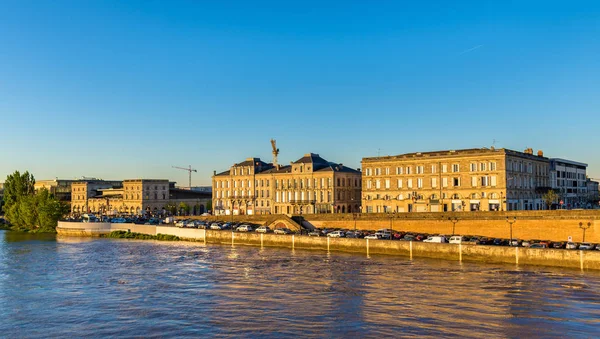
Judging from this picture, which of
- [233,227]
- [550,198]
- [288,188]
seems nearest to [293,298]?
[233,227]

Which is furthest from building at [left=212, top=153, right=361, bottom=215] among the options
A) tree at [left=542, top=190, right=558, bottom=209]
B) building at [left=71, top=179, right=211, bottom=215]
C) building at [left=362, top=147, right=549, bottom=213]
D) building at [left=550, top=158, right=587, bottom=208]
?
building at [left=550, top=158, right=587, bottom=208]

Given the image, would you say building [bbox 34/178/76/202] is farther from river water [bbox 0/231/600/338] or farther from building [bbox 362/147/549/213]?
river water [bbox 0/231/600/338]

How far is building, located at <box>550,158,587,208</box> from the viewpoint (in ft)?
315

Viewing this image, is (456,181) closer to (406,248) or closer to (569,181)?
(406,248)

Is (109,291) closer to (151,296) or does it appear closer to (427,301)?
(151,296)

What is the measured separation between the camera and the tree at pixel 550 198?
8432 centimetres

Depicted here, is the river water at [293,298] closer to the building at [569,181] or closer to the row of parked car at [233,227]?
the row of parked car at [233,227]

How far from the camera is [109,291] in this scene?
4338cm

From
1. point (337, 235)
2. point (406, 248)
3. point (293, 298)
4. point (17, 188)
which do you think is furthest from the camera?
point (17, 188)

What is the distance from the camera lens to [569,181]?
10338cm

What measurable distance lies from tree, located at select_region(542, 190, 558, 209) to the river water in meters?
36.8

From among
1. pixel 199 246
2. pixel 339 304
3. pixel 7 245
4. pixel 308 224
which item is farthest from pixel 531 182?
pixel 7 245

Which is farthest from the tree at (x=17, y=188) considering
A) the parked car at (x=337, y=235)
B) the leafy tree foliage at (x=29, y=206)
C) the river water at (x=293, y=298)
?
the parked car at (x=337, y=235)

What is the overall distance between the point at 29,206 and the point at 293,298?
307 ft
